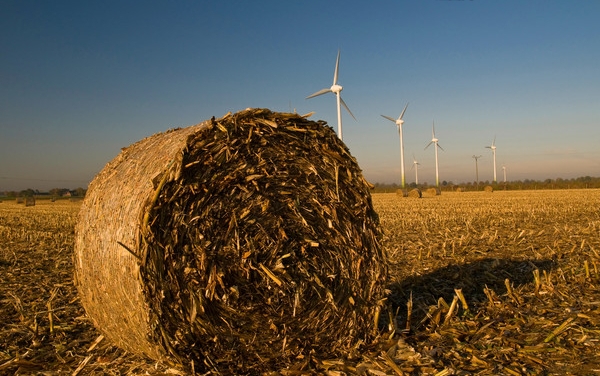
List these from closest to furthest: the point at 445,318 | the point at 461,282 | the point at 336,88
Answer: the point at 445,318 < the point at 461,282 < the point at 336,88

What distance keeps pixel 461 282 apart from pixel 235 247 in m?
3.51

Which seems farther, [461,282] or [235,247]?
[461,282]

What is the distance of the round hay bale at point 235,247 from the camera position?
12.2 ft

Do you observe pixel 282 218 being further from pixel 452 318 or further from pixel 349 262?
pixel 452 318

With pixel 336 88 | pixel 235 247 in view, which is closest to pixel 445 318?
pixel 235 247

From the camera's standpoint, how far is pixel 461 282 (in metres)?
6.21

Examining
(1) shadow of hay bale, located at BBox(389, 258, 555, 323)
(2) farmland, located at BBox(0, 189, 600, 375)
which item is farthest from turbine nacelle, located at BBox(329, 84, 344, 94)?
(1) shadow of hay bale, located at BBox(389, 258, 555, 323)

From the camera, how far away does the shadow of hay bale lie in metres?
5.44

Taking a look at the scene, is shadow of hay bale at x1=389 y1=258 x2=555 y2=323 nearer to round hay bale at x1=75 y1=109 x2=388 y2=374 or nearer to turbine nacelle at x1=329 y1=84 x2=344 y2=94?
round hay bale at x1=75 y1=109 x2=388 y2=374

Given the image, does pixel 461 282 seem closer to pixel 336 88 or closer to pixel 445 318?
pixel 445 318

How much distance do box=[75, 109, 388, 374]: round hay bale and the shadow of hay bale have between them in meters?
1.09

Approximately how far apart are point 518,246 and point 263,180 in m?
6.40

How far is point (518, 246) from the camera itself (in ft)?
28.8

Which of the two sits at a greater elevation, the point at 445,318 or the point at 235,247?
the point at 235,247
